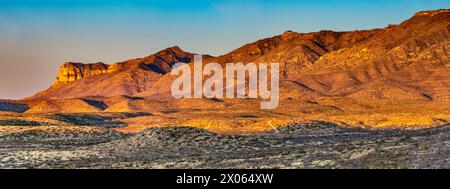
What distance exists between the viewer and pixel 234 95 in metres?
182

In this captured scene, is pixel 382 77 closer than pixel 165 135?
No

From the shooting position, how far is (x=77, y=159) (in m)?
40.4

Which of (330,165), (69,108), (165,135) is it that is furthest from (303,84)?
(330,165)

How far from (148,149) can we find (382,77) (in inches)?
5203

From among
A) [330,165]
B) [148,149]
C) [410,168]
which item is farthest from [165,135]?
[410,168]

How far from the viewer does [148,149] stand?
4478 cm
